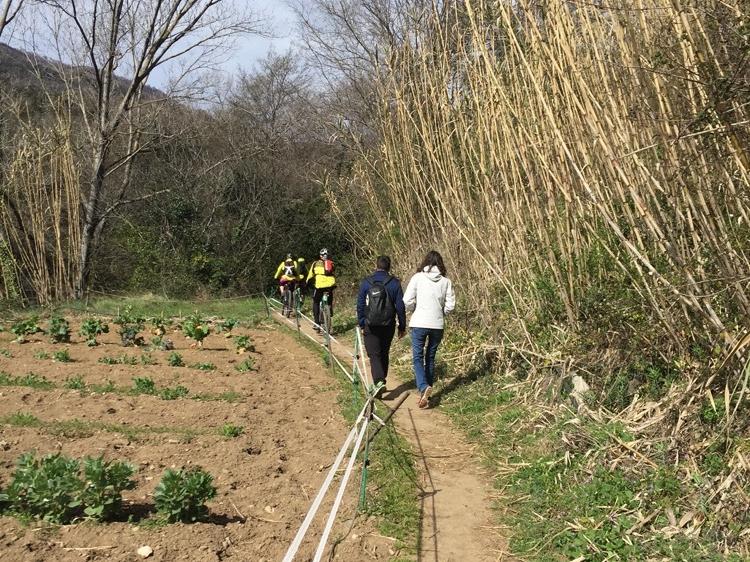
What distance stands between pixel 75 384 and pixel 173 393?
104 cm

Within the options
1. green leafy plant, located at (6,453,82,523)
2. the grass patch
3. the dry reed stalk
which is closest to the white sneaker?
green leafy plant, located at (6,453,82,523)

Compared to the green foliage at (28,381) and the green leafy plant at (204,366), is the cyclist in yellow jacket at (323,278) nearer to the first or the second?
the green leafy plant at (204,366)

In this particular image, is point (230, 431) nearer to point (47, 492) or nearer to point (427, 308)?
point (47, 492)

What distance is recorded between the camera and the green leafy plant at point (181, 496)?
3630 mm

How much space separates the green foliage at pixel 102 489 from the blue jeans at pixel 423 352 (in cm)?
356

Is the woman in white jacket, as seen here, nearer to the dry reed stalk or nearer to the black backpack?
the black backpack

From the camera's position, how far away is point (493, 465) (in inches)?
211

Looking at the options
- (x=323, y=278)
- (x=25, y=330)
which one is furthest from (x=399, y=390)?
(x=25, y=330)

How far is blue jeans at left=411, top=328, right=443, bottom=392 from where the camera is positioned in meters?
6.80

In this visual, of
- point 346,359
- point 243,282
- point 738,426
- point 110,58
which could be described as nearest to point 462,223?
point 346,359

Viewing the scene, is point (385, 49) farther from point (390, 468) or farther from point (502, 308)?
point (390, 468)

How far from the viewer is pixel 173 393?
6.75 meters

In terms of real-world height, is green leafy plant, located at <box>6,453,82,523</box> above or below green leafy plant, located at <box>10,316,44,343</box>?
below

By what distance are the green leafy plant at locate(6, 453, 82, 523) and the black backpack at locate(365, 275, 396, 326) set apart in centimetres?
365
